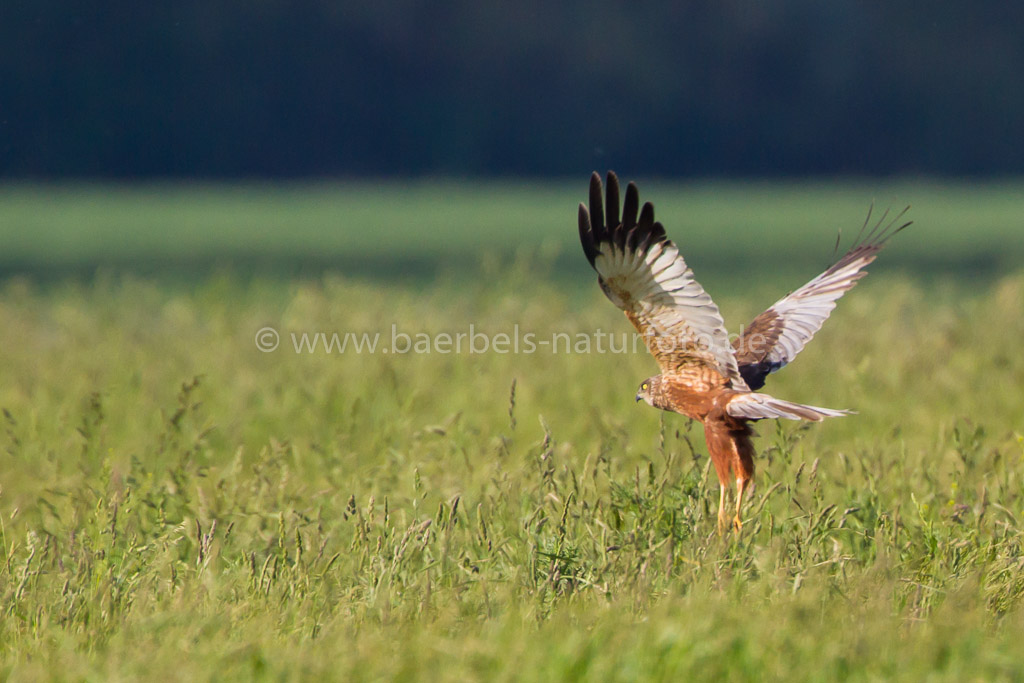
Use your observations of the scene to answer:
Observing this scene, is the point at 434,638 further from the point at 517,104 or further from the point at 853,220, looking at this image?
the point at 517,104

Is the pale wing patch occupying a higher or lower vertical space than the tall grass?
higher

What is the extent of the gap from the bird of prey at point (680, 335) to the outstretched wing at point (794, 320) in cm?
1

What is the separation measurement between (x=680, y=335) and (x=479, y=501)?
0.91 meters

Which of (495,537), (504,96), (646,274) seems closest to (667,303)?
(646,274)

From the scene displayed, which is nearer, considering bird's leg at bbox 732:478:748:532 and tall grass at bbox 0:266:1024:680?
tall grass at bbox 0:266:1024:680

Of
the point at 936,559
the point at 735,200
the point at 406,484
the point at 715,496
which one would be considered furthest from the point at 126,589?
the point at 735,200

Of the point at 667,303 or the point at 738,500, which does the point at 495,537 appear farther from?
the point at 667,303

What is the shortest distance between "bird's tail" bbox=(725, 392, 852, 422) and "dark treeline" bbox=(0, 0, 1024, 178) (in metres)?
34.8

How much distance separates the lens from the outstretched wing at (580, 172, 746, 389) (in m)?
3.38

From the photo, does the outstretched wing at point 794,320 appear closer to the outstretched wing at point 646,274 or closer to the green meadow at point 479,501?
the green meadow at point 479,501

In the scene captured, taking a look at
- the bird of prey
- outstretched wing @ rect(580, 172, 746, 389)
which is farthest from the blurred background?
outstretched wing @ rect(580, 172, 746, 389)

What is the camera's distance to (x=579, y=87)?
40.6m

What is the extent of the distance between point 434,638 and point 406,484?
5.47ft

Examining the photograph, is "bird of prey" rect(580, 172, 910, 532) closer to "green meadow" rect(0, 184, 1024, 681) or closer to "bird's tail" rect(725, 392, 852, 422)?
"bird's tail" rect(725, 392, 852, 422)
